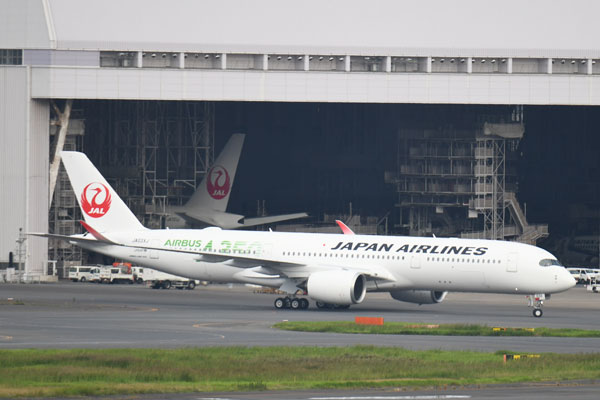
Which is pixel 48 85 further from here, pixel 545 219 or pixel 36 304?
pixel 545 219

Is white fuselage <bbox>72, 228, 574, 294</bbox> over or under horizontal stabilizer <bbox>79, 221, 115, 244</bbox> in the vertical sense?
under

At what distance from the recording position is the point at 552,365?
31328mm

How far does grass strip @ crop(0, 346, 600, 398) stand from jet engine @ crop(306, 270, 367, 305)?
19413 millimetres

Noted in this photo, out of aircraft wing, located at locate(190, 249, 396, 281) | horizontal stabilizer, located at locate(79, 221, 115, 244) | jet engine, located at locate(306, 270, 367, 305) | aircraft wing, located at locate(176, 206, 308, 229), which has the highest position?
aircraft wing, located at locate(176, 206, 308, 229)

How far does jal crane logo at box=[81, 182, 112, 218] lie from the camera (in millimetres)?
65875

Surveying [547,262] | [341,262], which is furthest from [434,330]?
[341,262]

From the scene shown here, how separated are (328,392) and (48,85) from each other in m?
59.9

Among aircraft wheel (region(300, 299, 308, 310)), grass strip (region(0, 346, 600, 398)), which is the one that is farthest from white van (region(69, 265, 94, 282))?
grass strip (region(0, 346, 600, 398))

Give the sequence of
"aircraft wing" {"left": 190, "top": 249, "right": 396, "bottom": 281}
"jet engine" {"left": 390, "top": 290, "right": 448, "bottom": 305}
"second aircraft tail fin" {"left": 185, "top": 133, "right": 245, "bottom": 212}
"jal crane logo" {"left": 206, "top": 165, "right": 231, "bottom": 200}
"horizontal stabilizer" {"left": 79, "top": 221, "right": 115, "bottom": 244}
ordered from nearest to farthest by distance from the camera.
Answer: "aircraft wing" {"left": 190, "top": 249, "right": 396, "bottom": 281} < "jet engine" {"left": 390, "top": 290, "right": 448, "bottom": 305} < "horizontal stabilizer" {"left": 79, "top": 221, "right": 115, "bottom": 244} < "second aircraft tail fin" {"left": 185, "top": 133, "right": 245, "bottom": 212} < "jal crane logo" {"left": 206, "top": 165, "right": 231, "bottom": 200}

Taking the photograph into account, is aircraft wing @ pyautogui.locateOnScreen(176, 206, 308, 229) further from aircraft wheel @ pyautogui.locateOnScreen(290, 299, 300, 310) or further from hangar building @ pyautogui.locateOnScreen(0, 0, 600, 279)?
aircraft wheel @ pyautogui.locateOnScreen(290, 299, 300, 310)

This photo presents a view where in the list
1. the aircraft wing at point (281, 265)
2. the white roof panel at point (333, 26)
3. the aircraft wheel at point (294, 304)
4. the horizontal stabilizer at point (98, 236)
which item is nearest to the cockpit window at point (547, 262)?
the aircraft wing at point (281, 265)

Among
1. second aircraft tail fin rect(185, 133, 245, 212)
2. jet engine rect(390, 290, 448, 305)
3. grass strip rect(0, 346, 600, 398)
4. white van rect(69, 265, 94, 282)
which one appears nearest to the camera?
grass strip rect(0, 346, 600, 398)

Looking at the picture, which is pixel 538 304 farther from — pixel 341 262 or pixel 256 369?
pixel 256 369

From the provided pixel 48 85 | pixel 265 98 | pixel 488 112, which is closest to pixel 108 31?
pixel 48 85
